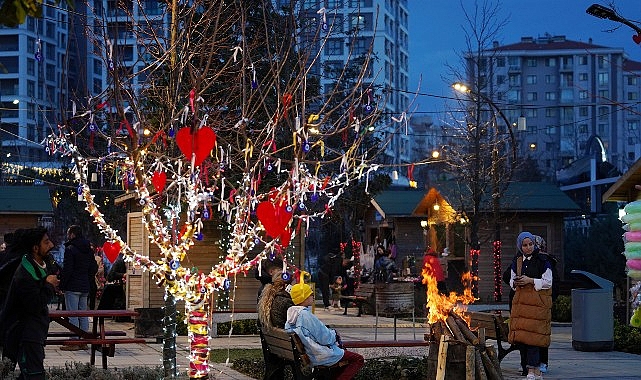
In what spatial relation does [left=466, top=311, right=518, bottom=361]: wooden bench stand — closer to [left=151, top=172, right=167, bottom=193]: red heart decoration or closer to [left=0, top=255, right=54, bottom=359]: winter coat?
[left=151, top=172, right=167, bottom=193]: red heart decoration

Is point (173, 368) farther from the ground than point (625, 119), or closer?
closer

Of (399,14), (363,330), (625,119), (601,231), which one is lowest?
(363,330)

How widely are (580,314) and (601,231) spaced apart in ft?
53.4

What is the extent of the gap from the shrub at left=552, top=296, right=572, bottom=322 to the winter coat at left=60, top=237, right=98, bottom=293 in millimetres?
13312

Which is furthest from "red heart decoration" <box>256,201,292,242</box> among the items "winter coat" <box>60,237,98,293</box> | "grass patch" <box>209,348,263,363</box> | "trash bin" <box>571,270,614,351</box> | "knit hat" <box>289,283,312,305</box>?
"trash bin" <box>571,270,614,351</box>

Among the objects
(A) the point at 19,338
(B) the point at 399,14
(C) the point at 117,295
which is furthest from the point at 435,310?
(B) the point at 399,14

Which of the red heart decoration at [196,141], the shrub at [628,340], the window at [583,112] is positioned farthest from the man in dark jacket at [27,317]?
the window at [583,112]

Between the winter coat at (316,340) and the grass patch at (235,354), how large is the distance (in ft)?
15.6

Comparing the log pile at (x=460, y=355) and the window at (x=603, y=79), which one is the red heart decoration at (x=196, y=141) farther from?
the window at (x=603, y=79)

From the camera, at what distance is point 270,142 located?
1255 cm

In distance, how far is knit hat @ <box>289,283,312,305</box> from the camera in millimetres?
11609

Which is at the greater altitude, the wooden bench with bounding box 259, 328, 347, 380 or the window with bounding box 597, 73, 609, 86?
the window with bounding box 597, 73, 609, 86

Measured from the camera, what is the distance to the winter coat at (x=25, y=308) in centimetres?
1013

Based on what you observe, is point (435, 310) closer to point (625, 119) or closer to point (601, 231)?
point (601, 231)
